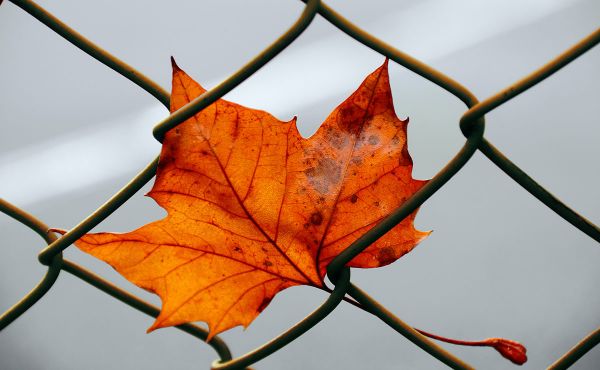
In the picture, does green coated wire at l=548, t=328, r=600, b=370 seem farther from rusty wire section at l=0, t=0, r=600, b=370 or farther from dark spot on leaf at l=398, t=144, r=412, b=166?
dark spot on leaf at l=398, t=144, r=412, b=166

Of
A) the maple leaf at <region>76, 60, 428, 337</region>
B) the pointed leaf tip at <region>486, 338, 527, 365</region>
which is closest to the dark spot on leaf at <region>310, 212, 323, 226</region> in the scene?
the maple leaf at <region>76, 60, 428, 337</region>

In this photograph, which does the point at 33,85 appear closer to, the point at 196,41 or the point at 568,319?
the point at 196,41

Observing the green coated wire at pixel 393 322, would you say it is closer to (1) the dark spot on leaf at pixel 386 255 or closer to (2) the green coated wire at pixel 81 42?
(1) the dark spot on leaf at pixel 386 255

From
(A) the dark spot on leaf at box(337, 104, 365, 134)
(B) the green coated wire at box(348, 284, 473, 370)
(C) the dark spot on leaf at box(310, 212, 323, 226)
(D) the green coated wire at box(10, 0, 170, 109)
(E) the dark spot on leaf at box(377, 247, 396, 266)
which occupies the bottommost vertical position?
(B) the green coated wire at box(348, 284, 473, 370)

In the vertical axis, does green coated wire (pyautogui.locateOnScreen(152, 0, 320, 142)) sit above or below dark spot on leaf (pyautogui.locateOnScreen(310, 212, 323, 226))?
above

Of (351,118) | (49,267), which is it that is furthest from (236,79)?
(49,267)

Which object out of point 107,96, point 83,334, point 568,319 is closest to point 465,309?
point 568,319
